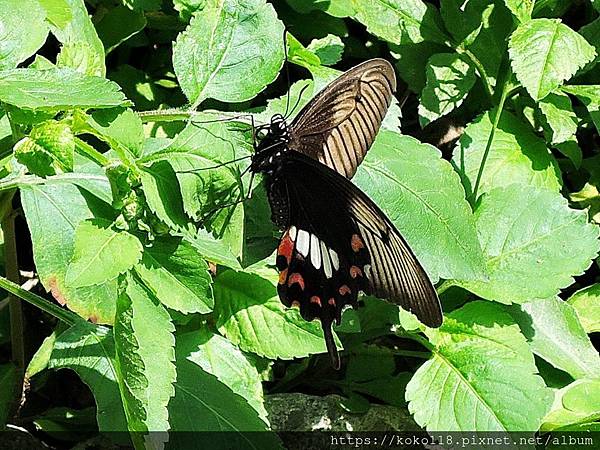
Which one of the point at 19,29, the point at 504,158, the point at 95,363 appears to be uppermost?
the point at 19,29

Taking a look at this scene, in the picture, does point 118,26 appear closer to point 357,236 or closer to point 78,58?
point 78,58

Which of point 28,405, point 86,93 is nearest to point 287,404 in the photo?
point 28,405

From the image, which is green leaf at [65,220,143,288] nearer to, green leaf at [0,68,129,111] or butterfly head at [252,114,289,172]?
green leaf at [0,68,129,111]

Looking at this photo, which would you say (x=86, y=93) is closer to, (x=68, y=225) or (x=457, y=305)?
(x=68, y=225)

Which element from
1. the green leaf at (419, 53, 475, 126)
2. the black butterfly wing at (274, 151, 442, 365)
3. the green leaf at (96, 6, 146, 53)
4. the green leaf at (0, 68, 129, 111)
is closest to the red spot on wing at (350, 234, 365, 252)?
the black butterfly wing at (274, 151, 442, 365)

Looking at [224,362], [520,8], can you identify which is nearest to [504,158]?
[520,8]

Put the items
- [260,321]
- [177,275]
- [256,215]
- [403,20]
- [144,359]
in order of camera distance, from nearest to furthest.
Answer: [144,359] → [177,275] → [260,321] → [256,215] → [403,20]

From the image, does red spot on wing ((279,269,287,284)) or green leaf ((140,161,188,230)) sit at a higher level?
green leaf ((140,161,188,230))

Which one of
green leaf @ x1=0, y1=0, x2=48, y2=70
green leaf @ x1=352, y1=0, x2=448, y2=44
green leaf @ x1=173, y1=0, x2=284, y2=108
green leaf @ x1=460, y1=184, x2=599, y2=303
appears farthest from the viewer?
green leaf @ x1=352, y1=0, x2=448, y2=44
